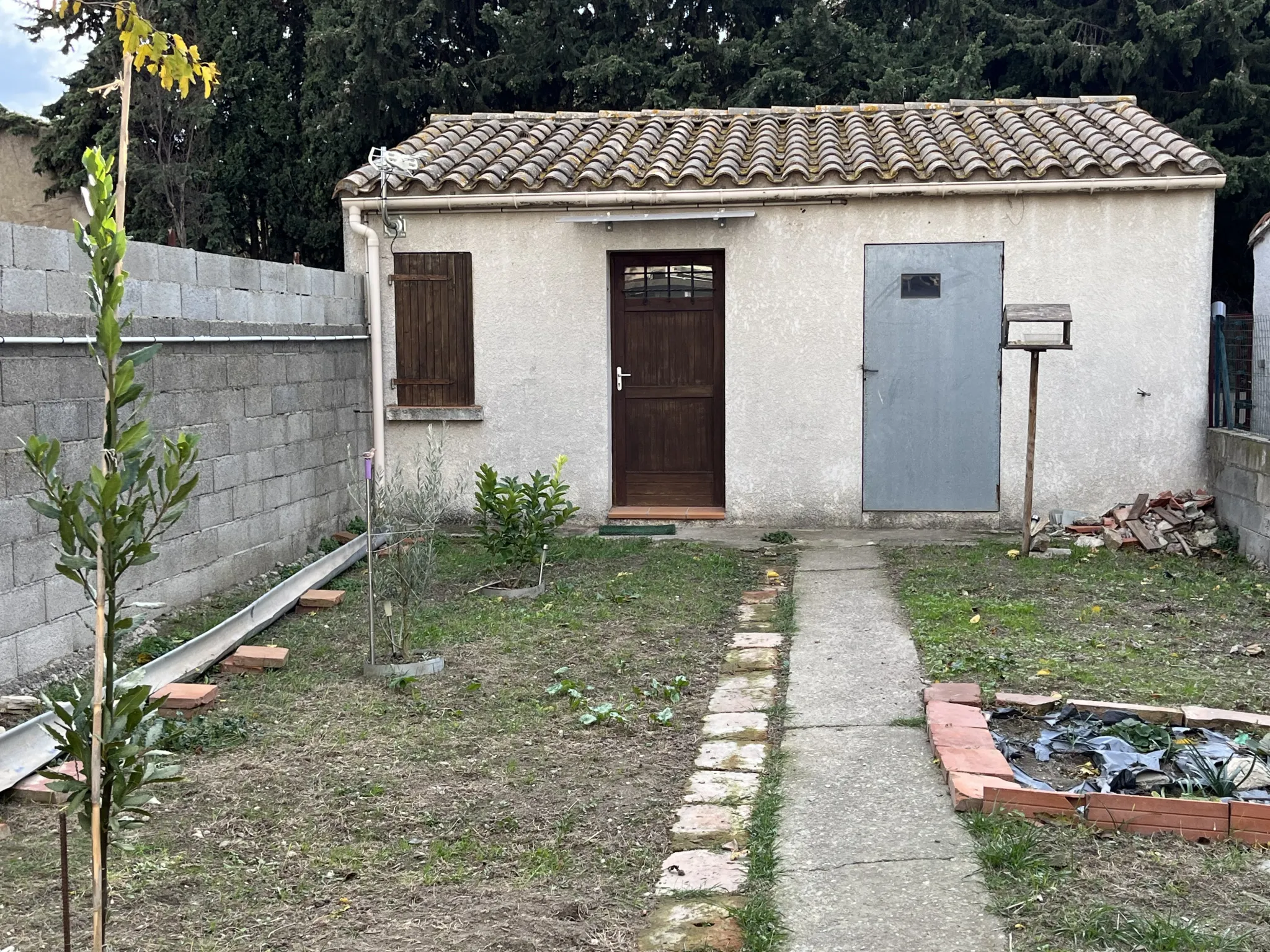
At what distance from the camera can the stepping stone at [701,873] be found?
3801 mm

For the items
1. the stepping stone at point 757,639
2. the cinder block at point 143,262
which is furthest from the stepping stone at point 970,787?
the cinder block at point 143,262

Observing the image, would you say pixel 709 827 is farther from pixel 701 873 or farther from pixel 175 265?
pixel 175 265

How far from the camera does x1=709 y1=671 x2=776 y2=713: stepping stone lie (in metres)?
5.74

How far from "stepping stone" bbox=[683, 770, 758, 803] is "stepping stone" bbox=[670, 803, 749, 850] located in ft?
0.21

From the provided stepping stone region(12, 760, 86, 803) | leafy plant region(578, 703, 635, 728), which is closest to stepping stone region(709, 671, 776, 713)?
leafy plant region(578, 703, 635, 728)

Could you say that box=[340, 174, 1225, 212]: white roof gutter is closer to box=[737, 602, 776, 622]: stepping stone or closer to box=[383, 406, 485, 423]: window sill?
box=[383, 406, 485, 423]: window sill

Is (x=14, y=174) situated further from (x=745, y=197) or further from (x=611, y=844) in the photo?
(x=611, y=844)

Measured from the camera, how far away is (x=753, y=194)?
1013 centimetres

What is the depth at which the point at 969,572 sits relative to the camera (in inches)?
340

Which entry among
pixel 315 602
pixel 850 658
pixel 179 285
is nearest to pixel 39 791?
pixel 315 602

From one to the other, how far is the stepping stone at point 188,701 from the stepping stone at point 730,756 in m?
2.33

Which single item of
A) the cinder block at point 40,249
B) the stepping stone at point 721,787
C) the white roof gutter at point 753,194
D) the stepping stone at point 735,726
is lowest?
the stepping stone at point 721,787

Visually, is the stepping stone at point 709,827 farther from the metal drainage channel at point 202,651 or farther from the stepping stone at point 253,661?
the stepping stone at point 253,661

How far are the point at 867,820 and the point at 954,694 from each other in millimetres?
1405
